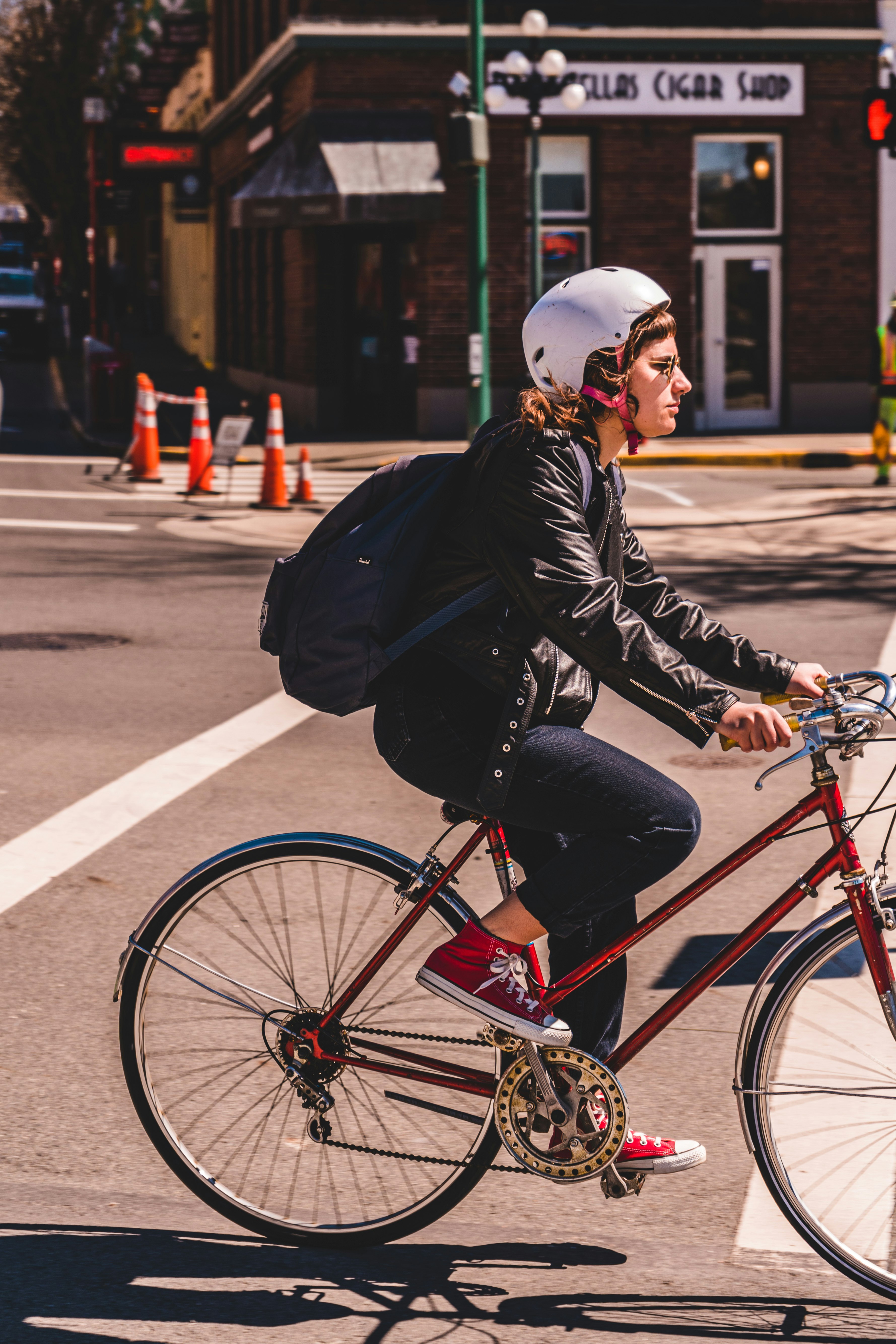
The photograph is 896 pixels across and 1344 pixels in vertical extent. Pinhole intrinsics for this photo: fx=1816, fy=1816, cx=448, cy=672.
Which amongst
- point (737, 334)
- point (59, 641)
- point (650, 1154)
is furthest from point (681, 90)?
point (650, 1154)

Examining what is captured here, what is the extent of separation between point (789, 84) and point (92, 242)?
676 inches

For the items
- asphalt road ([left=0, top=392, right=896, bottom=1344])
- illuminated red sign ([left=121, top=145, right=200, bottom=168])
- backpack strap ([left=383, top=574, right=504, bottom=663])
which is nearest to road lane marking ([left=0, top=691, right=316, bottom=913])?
asphalt road ([left=0, top=392, right=896, bottom=1344])

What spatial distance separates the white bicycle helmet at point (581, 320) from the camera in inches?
129

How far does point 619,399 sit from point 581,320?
16 centimetres

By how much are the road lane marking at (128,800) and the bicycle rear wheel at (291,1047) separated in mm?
2175

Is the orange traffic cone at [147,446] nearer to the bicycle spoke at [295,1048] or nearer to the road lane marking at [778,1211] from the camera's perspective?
the bicycle spoke at [295,1048]

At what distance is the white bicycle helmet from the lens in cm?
328

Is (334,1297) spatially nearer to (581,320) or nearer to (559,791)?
(559,791)

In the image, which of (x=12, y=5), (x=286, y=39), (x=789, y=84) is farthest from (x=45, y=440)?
(x=12, y=5)

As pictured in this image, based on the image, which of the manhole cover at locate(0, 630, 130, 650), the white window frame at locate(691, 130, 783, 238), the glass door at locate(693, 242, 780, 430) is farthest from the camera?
the glass door at locate(693, 242, 780, 430)

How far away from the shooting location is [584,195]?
27.1 metres

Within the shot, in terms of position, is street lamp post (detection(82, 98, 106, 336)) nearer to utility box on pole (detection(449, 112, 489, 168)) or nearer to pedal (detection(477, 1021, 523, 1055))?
utility box on pole (detection(449, 112, 489, 168))

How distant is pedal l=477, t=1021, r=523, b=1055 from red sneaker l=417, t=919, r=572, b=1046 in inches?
2.3

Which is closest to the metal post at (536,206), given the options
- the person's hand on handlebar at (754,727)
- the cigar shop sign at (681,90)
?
the cigar shop sign at (681,90)
